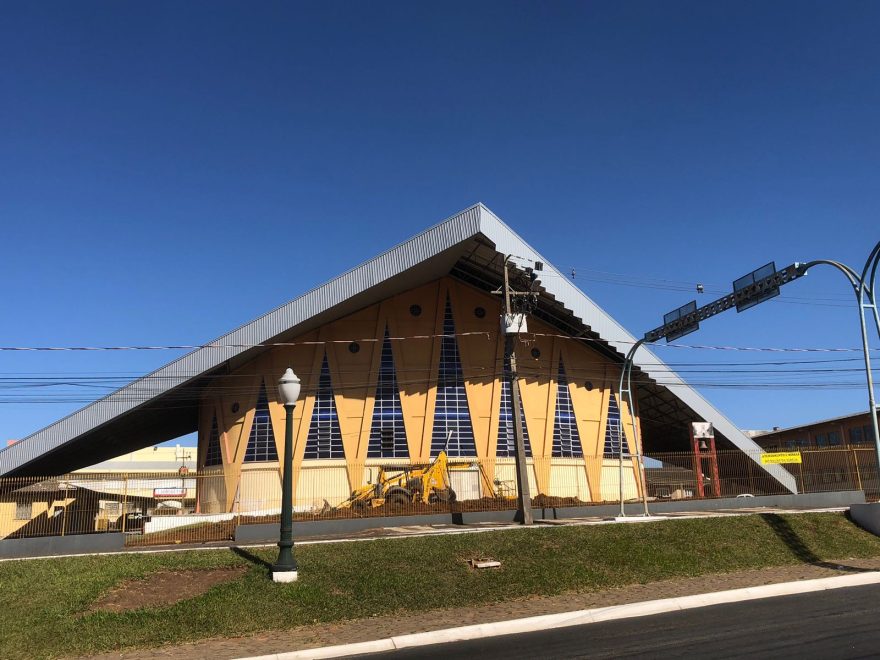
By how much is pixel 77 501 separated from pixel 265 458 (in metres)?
10.3

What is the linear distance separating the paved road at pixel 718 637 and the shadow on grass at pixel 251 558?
6.35 metres

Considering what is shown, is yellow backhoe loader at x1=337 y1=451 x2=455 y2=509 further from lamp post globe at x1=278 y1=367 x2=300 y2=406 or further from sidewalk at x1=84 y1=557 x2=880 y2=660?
sidewalk at x1=84 y1=557 x2=880 y2=660

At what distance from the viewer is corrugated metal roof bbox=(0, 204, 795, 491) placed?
1178 inches

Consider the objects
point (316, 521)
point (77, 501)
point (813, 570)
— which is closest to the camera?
point (813, 570)

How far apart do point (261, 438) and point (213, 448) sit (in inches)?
163

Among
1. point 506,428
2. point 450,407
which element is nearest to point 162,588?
point 450,407

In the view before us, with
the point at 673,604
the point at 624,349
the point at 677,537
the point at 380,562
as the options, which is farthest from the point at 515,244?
the point at 673,604

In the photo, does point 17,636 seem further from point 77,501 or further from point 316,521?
point 77,501

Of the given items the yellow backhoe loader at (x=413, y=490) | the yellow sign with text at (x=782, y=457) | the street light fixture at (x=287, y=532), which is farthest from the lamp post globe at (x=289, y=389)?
the yellow sign with text at (x=782, y=457)

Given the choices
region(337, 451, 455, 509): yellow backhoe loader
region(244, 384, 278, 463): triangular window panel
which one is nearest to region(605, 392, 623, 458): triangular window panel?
region(337, 451, 455, 509): yellow backhoe loader

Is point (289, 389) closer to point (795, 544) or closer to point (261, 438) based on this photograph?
point (795, 544)

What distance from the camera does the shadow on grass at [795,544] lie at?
15.8 metres

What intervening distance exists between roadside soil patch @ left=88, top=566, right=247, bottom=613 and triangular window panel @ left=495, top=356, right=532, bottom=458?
21207 mm

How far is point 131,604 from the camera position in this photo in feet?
42.1
